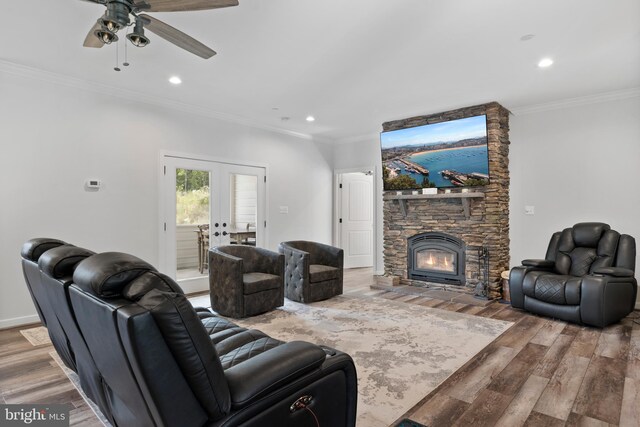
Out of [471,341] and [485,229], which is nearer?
[471,341]

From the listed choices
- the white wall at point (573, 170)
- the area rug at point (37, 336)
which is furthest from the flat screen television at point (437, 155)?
the area rug at point (37, 336)

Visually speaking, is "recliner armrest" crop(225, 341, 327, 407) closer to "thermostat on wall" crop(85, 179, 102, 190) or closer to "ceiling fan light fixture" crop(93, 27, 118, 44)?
"ceiling fan light fixture" crop(93, 27, 118, 44)

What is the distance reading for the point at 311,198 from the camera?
7188 mm

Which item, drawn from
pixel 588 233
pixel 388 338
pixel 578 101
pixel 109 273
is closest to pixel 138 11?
pixel 109 273

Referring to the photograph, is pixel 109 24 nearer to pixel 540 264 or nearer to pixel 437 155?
pixel 437 155

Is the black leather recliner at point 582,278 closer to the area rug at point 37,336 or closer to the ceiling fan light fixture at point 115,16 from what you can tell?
the ceiling fan light fixture at point 115,16

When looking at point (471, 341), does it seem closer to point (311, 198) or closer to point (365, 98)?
point (365, 98)

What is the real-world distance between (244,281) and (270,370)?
283 centimetres

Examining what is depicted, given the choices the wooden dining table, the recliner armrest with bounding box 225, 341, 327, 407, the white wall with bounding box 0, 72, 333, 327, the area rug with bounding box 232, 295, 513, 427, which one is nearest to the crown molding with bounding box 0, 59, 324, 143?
the white wall with bounding box 0, 72, 333, 327

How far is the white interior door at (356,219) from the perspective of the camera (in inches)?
305

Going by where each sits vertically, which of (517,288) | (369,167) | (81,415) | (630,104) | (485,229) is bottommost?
(81,415)

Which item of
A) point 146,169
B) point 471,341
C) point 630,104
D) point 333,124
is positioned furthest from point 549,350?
point 146,169

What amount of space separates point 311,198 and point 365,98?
272 cm

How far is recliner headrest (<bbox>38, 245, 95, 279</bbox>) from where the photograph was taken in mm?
1691
